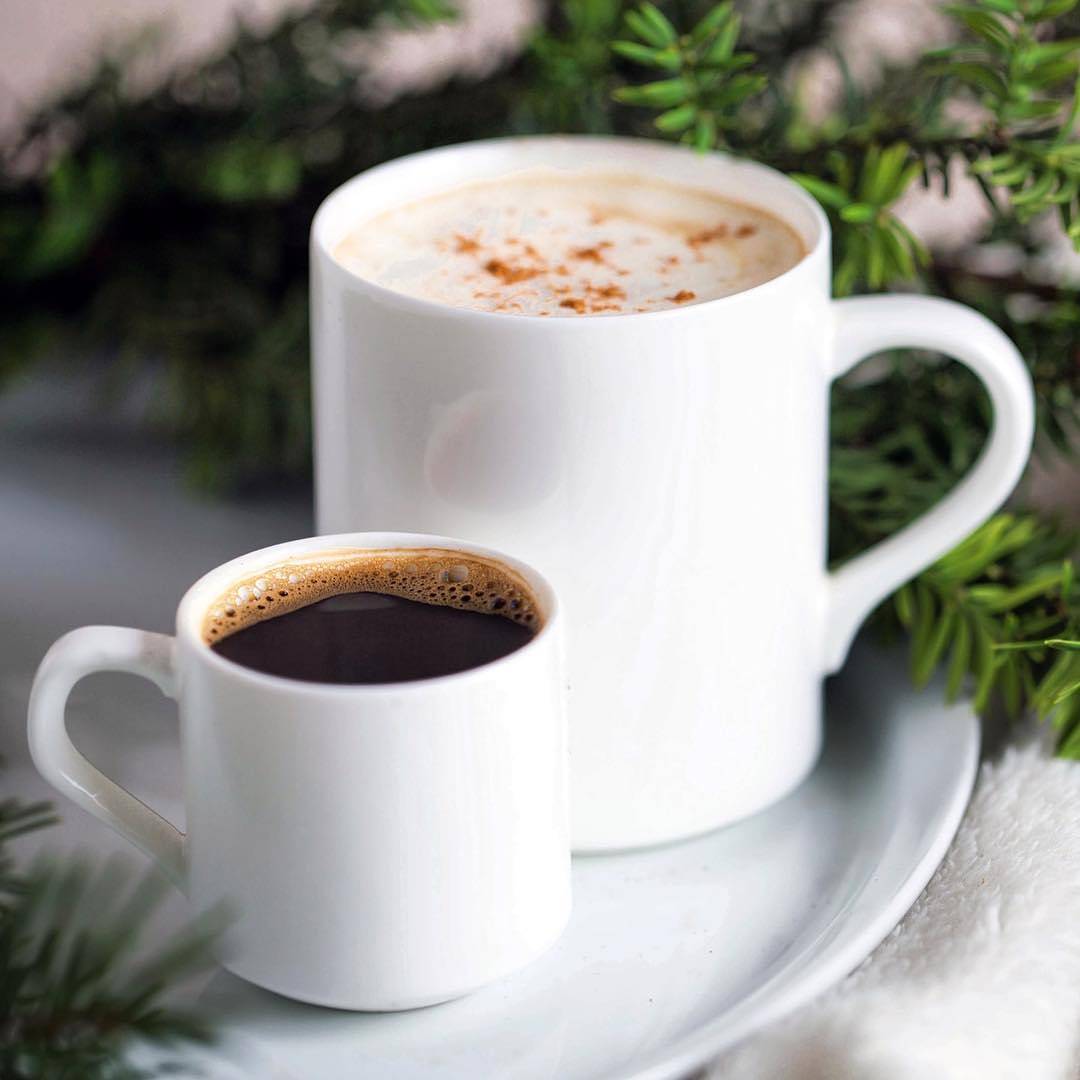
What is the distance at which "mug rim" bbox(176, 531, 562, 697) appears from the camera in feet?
1.58

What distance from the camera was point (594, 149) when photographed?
73 centimetres

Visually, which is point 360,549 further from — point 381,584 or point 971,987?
point 971,987

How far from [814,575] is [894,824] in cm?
11

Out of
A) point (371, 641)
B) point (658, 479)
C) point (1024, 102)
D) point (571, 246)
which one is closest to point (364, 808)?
point (371, 641)

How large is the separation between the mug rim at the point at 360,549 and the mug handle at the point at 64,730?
20 mm

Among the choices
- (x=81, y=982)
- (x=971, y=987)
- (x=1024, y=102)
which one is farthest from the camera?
(x=1024, y=102)

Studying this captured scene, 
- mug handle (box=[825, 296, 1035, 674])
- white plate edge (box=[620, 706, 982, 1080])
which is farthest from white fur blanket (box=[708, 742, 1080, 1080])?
mug handle (box=[825, 296, 1035, 674])

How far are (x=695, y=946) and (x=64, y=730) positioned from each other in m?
0.24

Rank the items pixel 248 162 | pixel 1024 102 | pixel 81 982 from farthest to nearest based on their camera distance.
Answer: pixel 248 162
pixel 1024 102
pixel 81 982

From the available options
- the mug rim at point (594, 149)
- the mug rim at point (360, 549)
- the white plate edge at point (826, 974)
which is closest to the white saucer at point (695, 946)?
the white plate edge at point (826, 974)

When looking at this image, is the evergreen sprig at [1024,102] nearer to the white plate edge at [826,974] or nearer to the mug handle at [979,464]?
the mug handle at [979,464]

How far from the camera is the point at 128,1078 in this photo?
420 millimetres

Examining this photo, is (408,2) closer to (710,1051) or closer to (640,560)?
(640,560)

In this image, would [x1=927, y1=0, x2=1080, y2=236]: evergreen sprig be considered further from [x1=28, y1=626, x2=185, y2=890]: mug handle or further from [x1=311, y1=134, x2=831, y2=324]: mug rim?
[x1=28, y1=626, x2=185, y2=890]: mug handle
